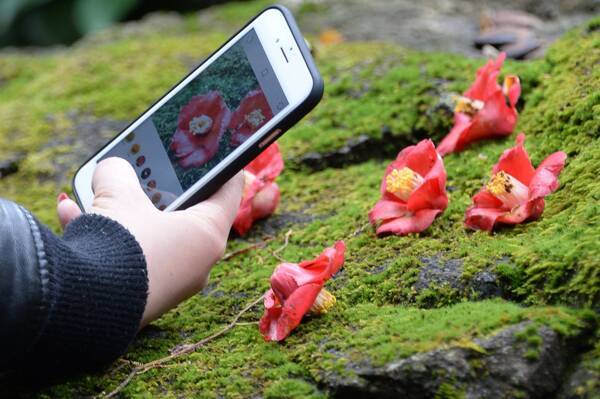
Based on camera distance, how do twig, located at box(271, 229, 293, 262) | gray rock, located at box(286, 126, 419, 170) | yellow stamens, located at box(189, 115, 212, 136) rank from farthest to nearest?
1. gray rock, located at box(286, 126, 419, 170)
2. twig, located at box(271, 229, 293, 262)
3. yellow stamens, located at box(189, 115, 212, 136)

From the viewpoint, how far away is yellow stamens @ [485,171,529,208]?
5.38 ft

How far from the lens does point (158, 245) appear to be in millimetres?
1570

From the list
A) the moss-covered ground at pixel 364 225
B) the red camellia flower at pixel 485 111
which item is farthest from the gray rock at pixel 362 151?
the red camellia flower at pixel 485 111

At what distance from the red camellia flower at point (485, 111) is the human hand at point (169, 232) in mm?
643

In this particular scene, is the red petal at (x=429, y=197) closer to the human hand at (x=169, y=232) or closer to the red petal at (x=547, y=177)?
the red petal at (x=547, y=177)

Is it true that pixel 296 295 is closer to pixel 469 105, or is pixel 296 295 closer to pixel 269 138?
pixel 269 138

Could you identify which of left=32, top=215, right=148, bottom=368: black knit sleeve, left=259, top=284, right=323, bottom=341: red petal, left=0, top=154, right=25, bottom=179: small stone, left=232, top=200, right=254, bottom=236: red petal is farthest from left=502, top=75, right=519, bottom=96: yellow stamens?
left=0, top=154, right=25, bottom=179: small stone

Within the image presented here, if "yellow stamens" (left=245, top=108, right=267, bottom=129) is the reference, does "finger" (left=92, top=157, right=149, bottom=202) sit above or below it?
below

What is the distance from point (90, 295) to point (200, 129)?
464 mm

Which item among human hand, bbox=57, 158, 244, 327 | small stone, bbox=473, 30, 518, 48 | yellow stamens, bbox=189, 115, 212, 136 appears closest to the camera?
human hand, bbox=57, 158, 244, 327

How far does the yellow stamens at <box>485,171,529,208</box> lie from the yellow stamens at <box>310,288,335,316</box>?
38cm

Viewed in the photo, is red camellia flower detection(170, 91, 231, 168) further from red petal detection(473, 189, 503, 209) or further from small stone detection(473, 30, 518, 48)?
small stone detection(473, 30, 518, 48)

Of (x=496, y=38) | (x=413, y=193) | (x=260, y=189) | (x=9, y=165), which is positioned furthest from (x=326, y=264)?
(x=496, y=38)

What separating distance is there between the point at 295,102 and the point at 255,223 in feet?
1.82
